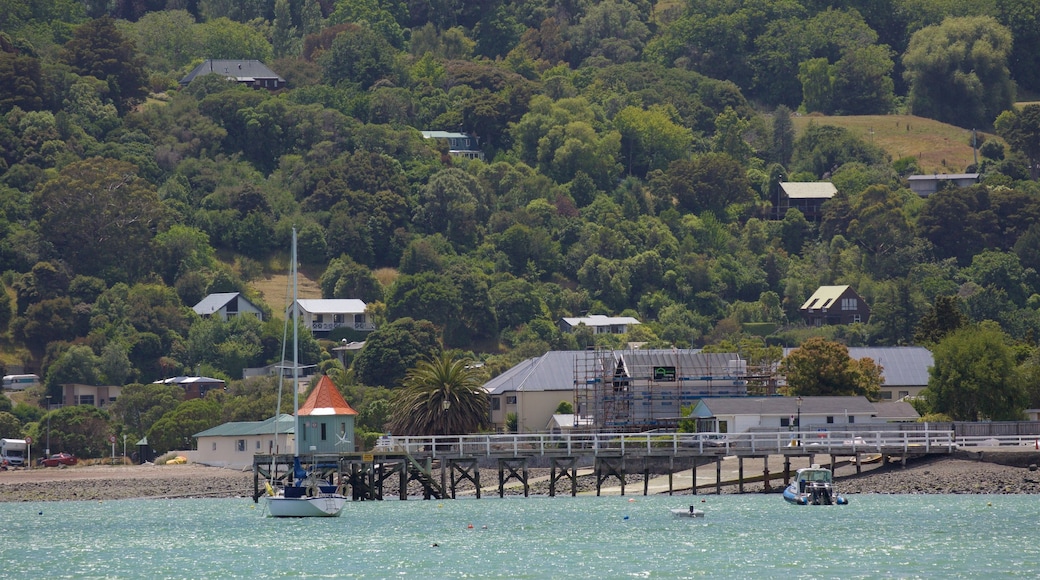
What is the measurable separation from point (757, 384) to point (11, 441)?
1710 inches

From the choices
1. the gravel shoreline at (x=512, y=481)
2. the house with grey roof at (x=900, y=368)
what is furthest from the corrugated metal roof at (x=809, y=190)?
the gravel shoreline at (x=512, y=481)

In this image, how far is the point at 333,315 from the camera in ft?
518

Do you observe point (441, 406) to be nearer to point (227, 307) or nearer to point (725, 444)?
point (725, 444)

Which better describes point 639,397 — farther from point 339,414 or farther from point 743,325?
point 743,325

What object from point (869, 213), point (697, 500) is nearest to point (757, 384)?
point (697, 500)

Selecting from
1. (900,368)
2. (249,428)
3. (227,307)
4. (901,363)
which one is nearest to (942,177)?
(227,307)

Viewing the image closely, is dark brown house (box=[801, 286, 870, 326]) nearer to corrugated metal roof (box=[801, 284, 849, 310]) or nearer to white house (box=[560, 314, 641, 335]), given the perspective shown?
corrugated metal roof (box=[801, 284, 849, 310])

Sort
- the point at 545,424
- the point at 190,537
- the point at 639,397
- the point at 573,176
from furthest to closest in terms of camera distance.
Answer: the point at 573,176 < the point at 545,424 < the point at 639,397 < the point at 190,537

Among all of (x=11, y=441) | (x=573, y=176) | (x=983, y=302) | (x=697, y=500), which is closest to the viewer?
(x=697, y=500)

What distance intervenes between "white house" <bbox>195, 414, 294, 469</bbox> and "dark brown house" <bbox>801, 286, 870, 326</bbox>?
64.6m

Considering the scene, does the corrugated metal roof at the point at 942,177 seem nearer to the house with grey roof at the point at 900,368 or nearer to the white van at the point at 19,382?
the house with grey roof at the point at 900,368

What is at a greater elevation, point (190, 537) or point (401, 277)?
point (401, 277)

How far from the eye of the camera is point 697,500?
7875cm

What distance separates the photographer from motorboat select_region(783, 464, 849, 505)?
243 ft
